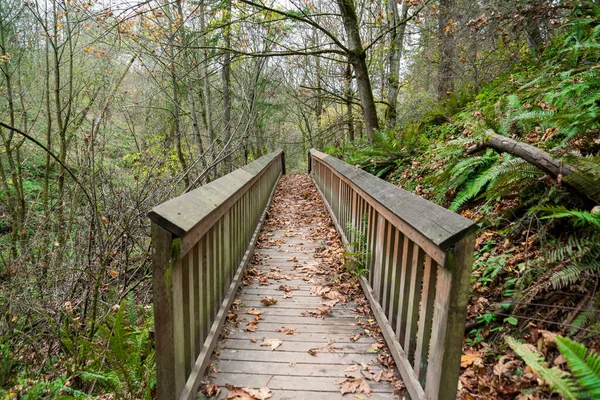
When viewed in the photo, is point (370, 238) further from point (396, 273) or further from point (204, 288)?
point (204, 288)

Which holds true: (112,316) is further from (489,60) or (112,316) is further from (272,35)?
(489,60)

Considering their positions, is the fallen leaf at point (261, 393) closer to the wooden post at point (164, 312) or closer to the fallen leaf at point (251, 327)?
the wooden post at point (164, 312)

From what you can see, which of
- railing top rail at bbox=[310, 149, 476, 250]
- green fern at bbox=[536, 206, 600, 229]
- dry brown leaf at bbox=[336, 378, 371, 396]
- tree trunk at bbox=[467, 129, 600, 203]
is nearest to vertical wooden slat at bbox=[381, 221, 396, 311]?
railing top rail at bbox=[310, 149, 476, 250]

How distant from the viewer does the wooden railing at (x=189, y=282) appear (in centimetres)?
189

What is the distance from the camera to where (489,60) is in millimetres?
8031

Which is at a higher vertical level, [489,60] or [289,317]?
[489,60]

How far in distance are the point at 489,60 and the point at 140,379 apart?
888 centimetres

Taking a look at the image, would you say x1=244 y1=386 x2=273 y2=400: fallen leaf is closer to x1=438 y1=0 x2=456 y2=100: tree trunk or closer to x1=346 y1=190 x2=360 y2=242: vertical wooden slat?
x1=346 y1=190 x2=360 y2=242: vertical wooden slat

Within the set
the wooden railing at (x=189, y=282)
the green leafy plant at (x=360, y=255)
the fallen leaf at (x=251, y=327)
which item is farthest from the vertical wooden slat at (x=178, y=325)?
the green leafy plant at (x=360, y=255)

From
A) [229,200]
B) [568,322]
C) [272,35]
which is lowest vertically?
[568,322]

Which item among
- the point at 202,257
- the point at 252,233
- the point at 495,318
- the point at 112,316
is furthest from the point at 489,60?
the point at 112,316

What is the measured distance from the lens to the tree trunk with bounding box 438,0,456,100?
329 inches

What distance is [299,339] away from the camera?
3133mm

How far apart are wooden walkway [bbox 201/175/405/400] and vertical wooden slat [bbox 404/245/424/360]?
30 cm
